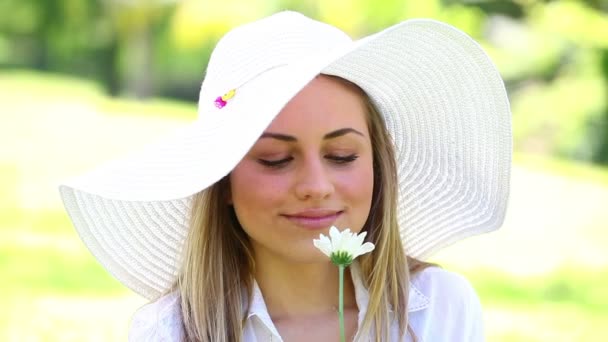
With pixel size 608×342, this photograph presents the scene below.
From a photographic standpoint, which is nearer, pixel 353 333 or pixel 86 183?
pixel 86 183

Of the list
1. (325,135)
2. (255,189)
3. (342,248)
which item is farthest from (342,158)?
(342,248)

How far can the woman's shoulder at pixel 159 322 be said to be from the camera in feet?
7.94

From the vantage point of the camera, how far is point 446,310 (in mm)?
2568

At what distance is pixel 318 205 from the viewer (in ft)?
A: 7.27

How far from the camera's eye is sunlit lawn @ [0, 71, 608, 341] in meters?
5.94

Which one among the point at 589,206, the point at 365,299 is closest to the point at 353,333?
the point at 365,299

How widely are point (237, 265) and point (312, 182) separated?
43 centimetres

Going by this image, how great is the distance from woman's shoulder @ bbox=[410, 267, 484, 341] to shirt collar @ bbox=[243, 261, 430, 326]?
0.4 inches

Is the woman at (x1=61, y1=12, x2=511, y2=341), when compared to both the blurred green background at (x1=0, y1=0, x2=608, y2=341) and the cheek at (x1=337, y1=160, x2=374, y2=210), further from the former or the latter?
the blurred green background at (x1=0, y1=0, x2=608, y2=341)

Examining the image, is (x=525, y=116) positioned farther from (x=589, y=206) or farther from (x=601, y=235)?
(x=601, y=235)

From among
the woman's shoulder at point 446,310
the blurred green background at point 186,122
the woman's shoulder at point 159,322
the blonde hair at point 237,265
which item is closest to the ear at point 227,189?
the blonde hair at point 237,265

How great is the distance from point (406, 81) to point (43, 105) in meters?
14.2

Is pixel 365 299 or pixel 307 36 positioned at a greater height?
pixel 307 36

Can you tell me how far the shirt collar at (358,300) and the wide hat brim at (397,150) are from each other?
23 centimetres
